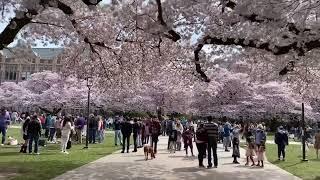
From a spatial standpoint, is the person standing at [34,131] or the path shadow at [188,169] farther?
the person standing at [34,131]

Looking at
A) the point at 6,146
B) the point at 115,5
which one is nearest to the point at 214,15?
the point at 115,5

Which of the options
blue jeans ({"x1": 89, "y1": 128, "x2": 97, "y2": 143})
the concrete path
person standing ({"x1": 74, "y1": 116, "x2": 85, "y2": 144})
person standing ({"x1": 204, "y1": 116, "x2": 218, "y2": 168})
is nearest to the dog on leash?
the concrete path

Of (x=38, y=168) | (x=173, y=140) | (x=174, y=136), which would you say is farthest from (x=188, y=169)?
(x=174, y=136)

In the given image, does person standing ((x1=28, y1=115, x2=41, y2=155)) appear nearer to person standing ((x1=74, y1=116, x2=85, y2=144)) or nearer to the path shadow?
the path shadow

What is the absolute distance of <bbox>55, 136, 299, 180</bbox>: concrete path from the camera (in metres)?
14.9

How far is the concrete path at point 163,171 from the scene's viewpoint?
14912mm

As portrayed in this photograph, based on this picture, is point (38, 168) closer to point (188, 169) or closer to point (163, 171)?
point (163, 171)

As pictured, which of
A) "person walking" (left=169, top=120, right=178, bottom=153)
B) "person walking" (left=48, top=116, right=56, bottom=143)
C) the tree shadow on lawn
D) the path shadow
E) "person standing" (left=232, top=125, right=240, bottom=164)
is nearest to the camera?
the tree shadow on lawn

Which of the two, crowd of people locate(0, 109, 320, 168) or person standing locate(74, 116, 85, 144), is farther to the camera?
person standing locate(74, 116, 85, 144)

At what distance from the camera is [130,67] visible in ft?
74.2

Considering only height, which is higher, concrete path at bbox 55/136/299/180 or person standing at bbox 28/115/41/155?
person standing at bbox 28/115/41/155

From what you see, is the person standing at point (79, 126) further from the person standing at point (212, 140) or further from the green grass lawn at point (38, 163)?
the person standing at point (212, 140)

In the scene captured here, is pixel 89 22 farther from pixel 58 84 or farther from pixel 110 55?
pixel 58 84

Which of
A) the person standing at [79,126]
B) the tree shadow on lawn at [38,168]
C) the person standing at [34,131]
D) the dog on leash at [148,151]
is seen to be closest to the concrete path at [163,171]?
the dog on leash at [148,151]
